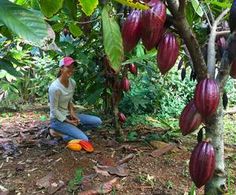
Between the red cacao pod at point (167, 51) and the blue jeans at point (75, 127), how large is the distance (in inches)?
→ 91.9

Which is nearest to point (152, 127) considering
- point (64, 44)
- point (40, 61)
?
point (64, 44)

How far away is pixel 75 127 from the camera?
345 centimetres

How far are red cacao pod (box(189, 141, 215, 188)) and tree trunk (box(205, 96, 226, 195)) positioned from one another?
2.9 inches

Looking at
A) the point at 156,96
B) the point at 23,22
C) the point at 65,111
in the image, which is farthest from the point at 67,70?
the point at 23,22

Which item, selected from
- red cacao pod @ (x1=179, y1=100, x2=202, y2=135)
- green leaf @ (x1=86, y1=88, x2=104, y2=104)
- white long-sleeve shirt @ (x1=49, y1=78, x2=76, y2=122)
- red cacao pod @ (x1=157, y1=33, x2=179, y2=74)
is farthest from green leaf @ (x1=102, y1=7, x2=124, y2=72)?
white long-sleeve shirt @ (x1=49, y1=78, x2=76, y2=122)

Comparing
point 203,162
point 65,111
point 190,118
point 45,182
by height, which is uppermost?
point 190,118

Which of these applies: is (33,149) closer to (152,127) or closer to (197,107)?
(152,127)

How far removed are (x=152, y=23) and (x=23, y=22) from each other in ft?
1.04

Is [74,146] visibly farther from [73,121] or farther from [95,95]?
[73,121]

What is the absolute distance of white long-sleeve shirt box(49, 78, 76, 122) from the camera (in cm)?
339

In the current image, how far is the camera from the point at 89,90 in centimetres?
338

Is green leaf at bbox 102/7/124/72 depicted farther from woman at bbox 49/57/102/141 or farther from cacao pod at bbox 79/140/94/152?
woman at bbox 49/57/102/141

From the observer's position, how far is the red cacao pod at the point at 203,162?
1056 mm

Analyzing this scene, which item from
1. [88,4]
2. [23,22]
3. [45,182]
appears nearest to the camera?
Answer: [23,22]
